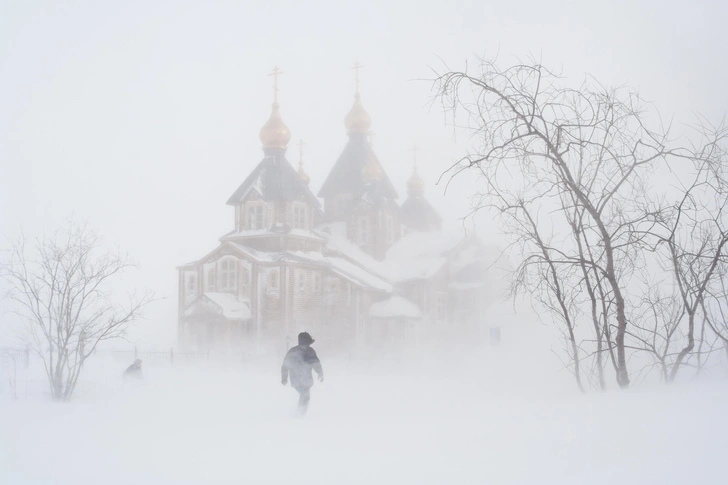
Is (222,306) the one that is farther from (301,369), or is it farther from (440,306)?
(301,369)

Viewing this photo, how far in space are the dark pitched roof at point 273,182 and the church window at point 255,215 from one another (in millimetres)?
490

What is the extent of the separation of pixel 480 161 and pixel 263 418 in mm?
5133

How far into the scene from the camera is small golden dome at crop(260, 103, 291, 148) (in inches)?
1112

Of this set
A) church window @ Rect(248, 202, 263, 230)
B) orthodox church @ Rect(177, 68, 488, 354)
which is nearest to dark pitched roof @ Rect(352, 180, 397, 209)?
orthodox church @ Rect(177, 68, 488, 354)

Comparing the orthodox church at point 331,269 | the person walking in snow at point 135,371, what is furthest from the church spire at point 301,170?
the person walking in snow at point 135,371

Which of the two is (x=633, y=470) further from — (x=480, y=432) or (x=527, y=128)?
(x=527, y=128)

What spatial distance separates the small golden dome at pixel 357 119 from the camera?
32.5 metres

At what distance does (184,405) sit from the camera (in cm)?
1200

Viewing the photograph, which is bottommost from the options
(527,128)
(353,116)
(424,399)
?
(424,399)

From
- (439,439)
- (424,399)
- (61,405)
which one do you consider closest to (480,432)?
(439,439)

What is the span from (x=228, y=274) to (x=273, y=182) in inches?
175

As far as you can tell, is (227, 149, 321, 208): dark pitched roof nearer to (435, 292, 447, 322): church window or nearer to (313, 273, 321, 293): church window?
(313, 273, 321, 293): church window

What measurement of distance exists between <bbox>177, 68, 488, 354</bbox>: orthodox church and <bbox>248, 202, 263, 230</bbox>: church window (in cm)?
4

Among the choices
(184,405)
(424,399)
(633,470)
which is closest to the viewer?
(633,470)
